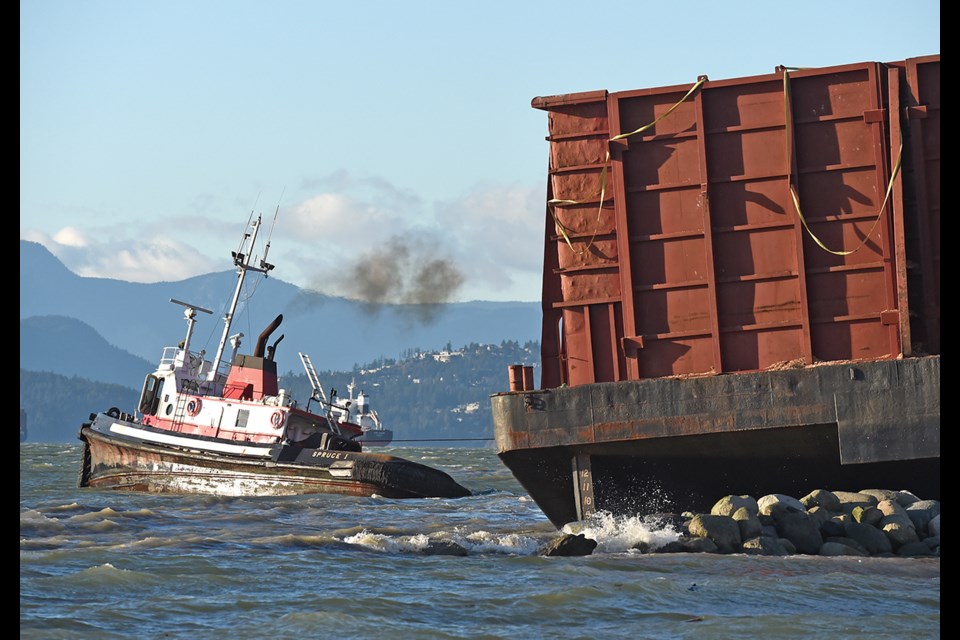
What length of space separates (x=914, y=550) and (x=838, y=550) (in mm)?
1061

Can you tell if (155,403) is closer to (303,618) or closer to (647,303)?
(647,303)

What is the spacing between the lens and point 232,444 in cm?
3531

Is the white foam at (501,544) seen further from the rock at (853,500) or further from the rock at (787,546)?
the rock at (853,500)

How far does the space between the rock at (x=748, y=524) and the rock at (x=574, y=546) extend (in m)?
2.08

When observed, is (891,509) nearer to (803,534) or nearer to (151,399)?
(803,534)

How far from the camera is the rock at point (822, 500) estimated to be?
17297mm

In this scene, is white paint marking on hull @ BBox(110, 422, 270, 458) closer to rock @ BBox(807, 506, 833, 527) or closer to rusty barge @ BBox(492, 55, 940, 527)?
rusty barge @ BBox(492, 55, 940, 527)

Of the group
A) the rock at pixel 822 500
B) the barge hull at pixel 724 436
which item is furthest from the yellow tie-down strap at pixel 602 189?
the rock at pixel 822 500

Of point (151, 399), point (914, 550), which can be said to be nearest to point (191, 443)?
point (151, 399)

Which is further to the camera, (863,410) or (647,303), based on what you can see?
(647,303)

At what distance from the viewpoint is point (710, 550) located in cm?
1627

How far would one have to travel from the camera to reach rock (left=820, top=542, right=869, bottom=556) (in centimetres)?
1616
